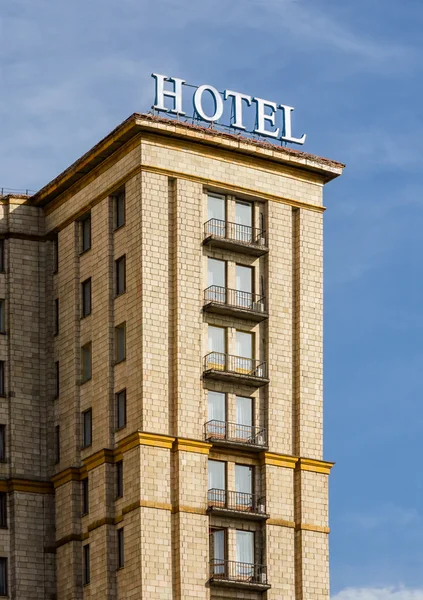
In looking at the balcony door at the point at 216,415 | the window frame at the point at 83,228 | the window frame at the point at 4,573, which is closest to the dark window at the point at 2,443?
the window frame at the point at 4,573

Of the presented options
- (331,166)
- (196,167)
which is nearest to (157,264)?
(196,167)

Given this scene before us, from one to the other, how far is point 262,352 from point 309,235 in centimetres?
898

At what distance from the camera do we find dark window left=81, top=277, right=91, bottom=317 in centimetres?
12619

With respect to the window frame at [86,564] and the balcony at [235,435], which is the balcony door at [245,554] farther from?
the window frame at [86,564]

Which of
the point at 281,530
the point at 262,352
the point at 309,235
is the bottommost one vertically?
the point at 281,530

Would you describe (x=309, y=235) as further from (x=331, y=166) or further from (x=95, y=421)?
(x=95, y=421)

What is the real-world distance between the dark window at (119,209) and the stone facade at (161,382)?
0.93ft

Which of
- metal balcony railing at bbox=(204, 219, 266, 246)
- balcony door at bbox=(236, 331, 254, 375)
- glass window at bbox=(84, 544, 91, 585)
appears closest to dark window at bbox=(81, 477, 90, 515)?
glass window at bbox=(84, 544, 91, 585)

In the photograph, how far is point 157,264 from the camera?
121m

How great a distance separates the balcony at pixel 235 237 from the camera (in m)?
124

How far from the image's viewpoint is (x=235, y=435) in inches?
4776

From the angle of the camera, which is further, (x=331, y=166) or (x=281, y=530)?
(x=331, y=166)

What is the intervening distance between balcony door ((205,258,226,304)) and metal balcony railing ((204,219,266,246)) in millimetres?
1709

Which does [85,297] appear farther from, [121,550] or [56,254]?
[121,550]
